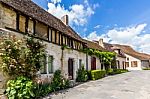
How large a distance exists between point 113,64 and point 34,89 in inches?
983

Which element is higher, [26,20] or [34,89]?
[26,20]

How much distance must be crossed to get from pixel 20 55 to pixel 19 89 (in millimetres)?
1741

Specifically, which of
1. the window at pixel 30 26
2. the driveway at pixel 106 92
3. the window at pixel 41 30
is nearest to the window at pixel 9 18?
the window at pixel 30 26

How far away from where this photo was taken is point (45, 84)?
45.4 ft

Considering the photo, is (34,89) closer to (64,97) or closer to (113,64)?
(64,97)

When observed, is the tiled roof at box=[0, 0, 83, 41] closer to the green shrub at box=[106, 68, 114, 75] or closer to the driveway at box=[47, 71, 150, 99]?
the driveway at box=[47, 71, 150, 99]

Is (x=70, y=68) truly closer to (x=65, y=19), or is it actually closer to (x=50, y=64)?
(x=50, y=64)

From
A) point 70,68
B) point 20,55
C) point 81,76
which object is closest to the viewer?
point 20,55

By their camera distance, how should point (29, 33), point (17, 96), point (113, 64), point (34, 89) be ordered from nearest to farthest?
1. point (17, 96)
2. point (34, 89)
3. point (29, 33)
4. point (113, 64)

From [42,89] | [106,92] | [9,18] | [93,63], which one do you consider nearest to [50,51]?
[42,89]

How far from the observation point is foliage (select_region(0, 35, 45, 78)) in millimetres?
10695

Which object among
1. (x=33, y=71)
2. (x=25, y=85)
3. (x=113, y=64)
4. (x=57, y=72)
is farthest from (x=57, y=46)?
(x=113, y=64)

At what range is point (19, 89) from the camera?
10.6 meters

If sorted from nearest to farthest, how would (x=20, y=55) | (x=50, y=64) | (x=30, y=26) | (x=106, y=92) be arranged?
(x=20, y=55), (x=30, y=26), (x=106, y=92), (x=50, y=64)
